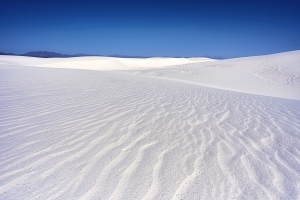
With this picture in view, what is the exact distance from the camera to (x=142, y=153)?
2.97 m

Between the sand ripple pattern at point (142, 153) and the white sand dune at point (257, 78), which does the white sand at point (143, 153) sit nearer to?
the sand ripple pattern at point (142, 153)

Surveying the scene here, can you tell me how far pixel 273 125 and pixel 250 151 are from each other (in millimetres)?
1704

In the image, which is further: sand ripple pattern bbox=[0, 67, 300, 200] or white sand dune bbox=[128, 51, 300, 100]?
white sand dune bbox=[128, 51, 300, 100]

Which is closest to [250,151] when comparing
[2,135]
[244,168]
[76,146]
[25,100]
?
[244,168]

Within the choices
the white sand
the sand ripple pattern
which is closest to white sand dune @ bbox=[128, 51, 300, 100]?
the white sand

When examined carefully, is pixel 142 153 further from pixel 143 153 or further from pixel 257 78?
pixel 257 78

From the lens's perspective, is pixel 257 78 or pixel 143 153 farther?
pixel 257 78

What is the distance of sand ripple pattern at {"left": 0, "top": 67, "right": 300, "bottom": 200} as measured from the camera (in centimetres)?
224

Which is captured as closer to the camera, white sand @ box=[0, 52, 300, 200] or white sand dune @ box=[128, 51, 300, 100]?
white sand @ box=[0, 52, 300, 200]

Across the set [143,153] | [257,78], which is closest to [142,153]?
[143,153]

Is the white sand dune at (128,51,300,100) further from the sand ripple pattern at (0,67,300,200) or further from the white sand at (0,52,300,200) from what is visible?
the sand ripple pattern at (0,67,300,200)

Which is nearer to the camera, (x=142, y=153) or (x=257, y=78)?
(x=142, y=153)

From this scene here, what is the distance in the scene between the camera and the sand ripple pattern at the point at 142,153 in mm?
2238

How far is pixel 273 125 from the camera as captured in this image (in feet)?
14.6
